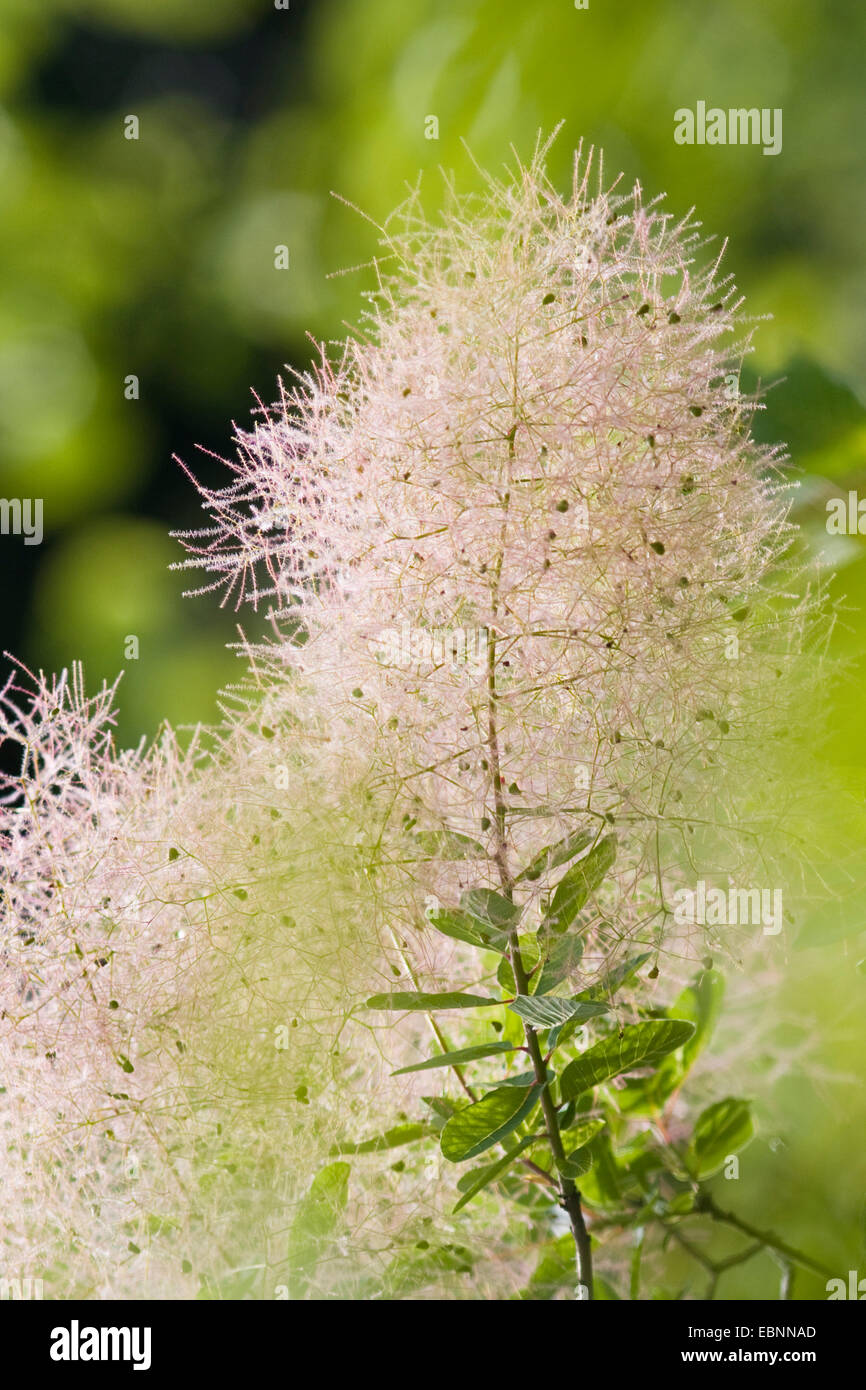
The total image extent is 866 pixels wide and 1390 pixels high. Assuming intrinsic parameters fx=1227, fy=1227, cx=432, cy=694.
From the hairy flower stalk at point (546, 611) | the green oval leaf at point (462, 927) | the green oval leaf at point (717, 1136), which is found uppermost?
the hairy flower stalk at point (546, 611)

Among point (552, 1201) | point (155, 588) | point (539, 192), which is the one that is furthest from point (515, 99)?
point (155, 588)

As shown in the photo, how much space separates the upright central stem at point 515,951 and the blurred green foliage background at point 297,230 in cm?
9

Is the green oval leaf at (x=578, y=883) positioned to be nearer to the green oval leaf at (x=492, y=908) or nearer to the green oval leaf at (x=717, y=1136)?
the green oval leaf at (x=492, y=908)

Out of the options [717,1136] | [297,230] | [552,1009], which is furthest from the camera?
[297,230]

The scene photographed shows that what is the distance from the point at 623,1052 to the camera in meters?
0.33

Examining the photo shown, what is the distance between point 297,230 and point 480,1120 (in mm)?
755

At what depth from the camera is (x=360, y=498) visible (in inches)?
13.7

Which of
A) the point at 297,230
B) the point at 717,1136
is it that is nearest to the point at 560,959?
the point at 717,1136

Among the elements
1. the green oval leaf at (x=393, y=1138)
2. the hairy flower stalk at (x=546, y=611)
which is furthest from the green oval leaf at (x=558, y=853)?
the green oval leaf at (x=393, y=1138)

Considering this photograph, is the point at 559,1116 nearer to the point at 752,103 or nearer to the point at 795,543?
the point at 795,543

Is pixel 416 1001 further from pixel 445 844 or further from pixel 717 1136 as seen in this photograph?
pixel 717 1136

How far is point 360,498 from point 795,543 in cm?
13

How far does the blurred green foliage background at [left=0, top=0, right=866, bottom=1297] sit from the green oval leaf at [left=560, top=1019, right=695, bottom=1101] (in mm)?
73

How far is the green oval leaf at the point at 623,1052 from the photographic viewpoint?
322 mm
